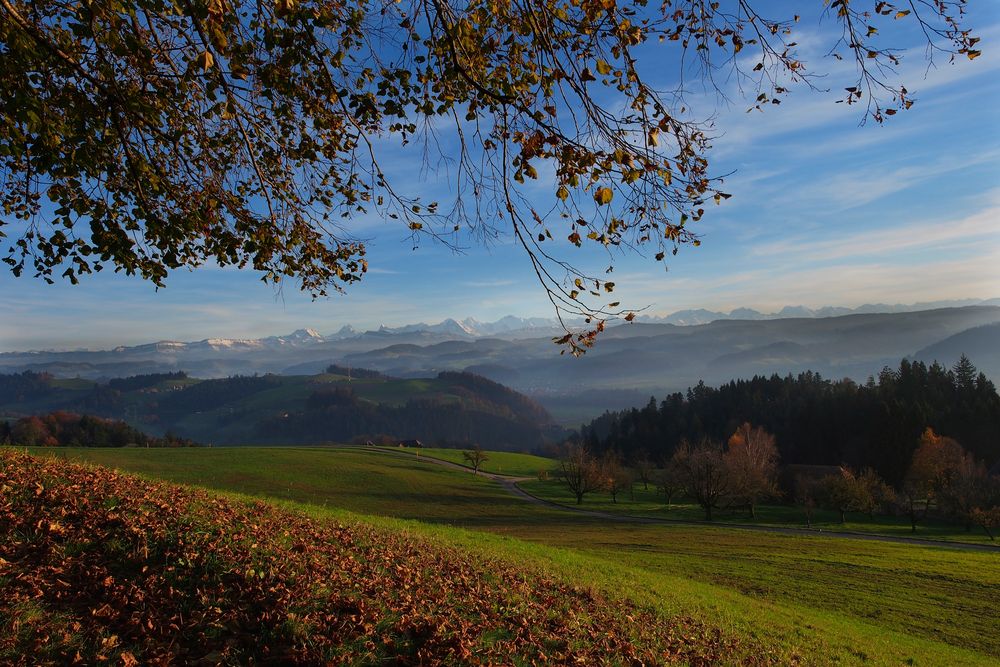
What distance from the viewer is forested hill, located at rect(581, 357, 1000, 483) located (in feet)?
288

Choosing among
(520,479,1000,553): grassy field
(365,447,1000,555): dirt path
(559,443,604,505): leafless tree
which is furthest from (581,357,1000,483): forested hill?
(559,443,604,505): leafless tree

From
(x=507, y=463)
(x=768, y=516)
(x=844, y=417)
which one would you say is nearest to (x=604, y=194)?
(x=768, y=516)

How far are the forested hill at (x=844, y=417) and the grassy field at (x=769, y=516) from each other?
87.6 feet

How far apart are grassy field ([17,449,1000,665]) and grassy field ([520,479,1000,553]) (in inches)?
456

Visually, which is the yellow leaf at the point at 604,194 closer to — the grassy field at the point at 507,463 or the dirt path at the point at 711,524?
the dirt path at the point at 711,524

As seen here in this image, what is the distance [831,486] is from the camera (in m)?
62.6

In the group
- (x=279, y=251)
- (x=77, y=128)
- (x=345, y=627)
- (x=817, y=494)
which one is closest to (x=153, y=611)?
(x=345, y=627)

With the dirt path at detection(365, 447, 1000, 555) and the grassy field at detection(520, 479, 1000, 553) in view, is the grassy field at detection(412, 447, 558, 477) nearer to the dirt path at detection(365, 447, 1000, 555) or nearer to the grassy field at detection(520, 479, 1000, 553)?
the dirt path at detection(365, 447, 1000, 555)

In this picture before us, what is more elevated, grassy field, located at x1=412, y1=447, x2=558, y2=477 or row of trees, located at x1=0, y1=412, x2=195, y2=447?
row of trees, located at x1=0, y1=412, x2=195, y2=447

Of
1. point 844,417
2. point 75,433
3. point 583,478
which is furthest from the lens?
point 75,433

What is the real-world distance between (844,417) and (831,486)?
4691cm

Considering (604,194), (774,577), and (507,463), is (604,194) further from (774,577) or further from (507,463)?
(507,463)

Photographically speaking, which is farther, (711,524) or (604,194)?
(711,524)

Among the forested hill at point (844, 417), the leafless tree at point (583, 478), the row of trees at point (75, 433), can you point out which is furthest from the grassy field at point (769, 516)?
the row of trees at point (75, 433)
